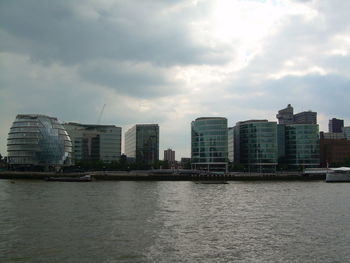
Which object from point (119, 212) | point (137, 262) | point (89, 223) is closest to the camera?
point (137, 262)

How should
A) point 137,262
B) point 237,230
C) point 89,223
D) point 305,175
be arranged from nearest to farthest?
point 137,262 < point 237,230 < point 89,223 < point 305,175

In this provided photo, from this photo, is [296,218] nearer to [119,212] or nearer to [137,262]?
[119,212]

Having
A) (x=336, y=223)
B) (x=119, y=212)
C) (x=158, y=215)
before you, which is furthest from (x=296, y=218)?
(x=119, y=212)

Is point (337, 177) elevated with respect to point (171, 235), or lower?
lower

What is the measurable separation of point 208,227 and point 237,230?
2763 millimetres

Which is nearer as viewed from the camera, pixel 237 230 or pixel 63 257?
pixel 63 257

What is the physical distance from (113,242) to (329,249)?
585 inches

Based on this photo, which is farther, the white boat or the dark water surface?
the white boat

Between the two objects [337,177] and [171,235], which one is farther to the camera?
[337,177]

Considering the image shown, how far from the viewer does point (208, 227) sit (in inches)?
1421

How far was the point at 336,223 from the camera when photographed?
3831cm

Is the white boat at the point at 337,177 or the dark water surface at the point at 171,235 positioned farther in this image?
the white boat at the point at 337,177

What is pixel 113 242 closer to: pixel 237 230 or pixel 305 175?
pixel 237 230

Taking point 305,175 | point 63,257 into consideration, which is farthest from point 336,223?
point 305,175
